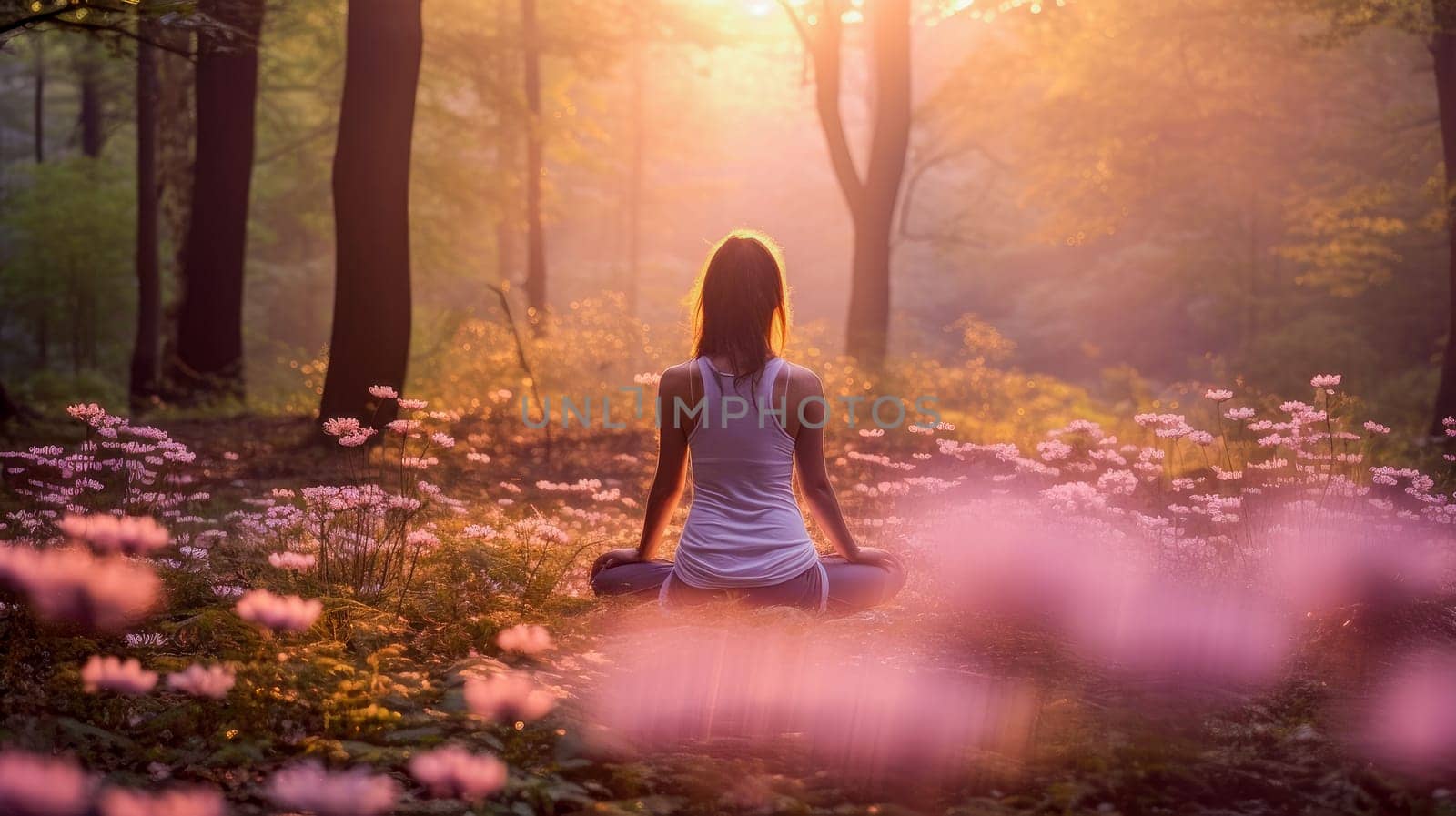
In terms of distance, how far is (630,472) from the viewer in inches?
369

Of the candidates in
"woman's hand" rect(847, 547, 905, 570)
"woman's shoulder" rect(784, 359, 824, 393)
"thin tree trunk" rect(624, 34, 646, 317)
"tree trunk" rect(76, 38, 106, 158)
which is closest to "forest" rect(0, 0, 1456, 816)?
"woman's hand" rect(847, 547, 905, 570)

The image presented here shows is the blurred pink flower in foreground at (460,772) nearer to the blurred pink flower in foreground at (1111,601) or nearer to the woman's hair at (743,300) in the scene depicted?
the woman's hair at (743,300)

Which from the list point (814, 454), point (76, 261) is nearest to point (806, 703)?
point (814, 454)

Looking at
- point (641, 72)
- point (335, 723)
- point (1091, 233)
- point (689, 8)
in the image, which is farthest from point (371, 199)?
point (641, 72)

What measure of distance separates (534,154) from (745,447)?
16.1 metres

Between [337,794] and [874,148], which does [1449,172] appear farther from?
[337,794]

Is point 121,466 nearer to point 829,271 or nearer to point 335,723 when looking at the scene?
point 335,723

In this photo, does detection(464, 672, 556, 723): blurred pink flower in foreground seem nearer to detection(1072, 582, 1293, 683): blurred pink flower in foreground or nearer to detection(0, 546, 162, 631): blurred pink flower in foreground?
detection(0, 546, 162, 631): blurred pink flower in foreground

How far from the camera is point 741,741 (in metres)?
3.29

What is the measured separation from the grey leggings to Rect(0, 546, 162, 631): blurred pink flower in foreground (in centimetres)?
181

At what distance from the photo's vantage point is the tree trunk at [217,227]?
1230cm

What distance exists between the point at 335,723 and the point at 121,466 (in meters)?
2.41

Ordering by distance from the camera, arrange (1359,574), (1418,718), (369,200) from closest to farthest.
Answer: (1418,718) < (1359,574) < (369,200)

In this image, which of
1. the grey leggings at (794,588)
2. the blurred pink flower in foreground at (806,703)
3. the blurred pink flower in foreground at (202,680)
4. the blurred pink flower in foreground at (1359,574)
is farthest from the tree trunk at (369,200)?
the blurred pink flower in foreground at (1359,574)
